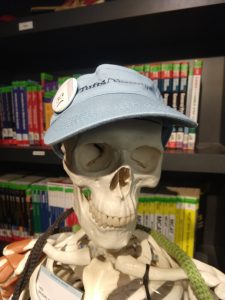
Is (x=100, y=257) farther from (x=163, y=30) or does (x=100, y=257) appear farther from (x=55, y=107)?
(x=163, y=30)

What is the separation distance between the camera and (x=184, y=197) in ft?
→ 2.61

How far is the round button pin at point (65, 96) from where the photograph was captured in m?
0.33

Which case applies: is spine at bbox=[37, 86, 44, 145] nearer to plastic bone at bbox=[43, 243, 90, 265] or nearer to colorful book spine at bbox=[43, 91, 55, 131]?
colorful book spine at bbox=[43, 91, 55, 131]

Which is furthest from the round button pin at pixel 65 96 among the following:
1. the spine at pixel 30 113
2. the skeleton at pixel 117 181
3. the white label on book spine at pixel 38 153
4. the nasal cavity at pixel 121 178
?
the spine at pixel 30 113

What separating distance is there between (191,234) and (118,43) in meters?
0.79

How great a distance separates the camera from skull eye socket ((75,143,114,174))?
0.35 meters

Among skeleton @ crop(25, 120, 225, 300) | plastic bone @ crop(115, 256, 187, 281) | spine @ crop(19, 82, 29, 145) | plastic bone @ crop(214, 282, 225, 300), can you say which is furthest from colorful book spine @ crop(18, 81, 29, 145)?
plastic bone @ crop(214, 282, 225, 300)

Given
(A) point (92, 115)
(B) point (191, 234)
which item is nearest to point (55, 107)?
(A) point (92, 115)

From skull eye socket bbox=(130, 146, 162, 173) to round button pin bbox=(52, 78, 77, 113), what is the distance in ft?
0.45

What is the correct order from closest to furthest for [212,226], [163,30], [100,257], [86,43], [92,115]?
[92,115]
[100,257]
[163,30]
[86,43]
[212,226]

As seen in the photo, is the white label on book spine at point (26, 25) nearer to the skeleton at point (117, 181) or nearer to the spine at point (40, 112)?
the spine at point (40, 112)

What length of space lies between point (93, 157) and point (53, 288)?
25 cm

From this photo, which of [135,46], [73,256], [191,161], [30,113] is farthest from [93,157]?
[135,46]

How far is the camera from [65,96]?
34 cm
